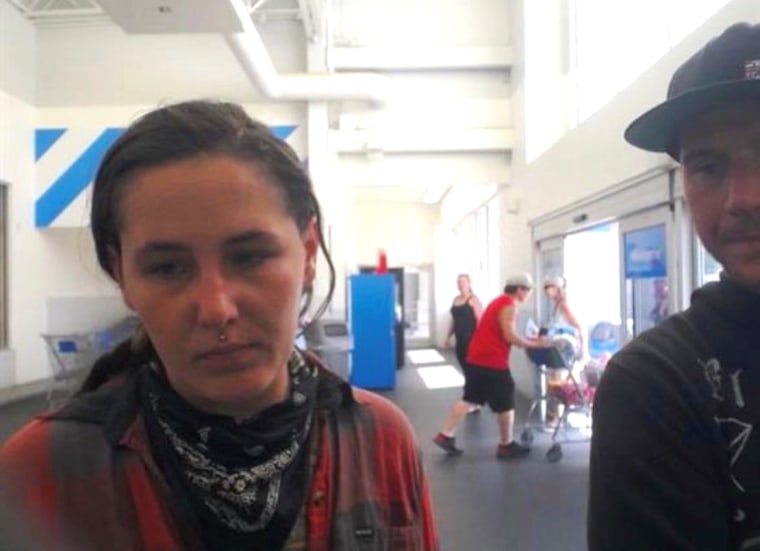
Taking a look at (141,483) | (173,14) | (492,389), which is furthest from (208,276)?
(173,14)

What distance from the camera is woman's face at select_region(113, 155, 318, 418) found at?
2.51 ft

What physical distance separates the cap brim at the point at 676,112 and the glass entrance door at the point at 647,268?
358 centimetres

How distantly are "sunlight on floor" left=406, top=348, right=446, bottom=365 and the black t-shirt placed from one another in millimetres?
11137

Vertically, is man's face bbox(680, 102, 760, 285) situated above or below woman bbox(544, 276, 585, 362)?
above

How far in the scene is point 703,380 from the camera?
Answer: 792 mm

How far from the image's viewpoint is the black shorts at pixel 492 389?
514 cm

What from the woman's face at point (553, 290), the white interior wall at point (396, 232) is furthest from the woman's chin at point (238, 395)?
the white interior wall at point (396, 232)

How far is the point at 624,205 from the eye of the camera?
4922mm

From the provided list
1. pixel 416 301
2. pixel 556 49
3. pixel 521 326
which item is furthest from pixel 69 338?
pixel 416 301

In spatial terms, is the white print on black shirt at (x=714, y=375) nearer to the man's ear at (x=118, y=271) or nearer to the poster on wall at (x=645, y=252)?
the man's ear at (x=118, y=271)

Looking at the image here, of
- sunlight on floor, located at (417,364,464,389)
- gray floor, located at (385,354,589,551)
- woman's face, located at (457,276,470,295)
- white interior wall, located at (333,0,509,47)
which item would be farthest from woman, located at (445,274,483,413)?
white interior wall, located at (333,0,509,47)

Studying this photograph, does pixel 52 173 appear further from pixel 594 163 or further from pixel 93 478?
pixel 93 478

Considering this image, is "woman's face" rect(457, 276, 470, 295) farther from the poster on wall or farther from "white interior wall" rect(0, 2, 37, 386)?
"white interior wall" rect(0, 2, 37, 386)

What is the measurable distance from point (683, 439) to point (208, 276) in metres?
0.57
